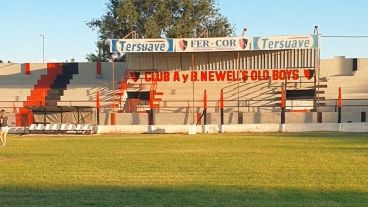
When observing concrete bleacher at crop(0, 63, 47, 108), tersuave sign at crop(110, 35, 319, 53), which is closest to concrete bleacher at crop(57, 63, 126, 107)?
concrete bleacher at crop(0, 63, 47, 108)

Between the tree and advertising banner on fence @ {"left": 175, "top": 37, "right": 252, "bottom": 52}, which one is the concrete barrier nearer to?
advertising banner on fence @ {"left": 175, "top": 37, "right": 252, "bottom": 52}

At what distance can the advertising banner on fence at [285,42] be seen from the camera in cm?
3934

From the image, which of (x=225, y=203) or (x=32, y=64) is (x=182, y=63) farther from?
(x=225, y=203)

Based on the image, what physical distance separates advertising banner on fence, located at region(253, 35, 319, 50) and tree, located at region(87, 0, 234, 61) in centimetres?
1934

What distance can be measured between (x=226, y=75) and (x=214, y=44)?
549 cm

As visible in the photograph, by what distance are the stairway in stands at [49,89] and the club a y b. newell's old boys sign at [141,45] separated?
6.64 metres

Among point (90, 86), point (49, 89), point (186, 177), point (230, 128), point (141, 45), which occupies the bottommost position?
point (230, 128)

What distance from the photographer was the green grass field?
10977 mm

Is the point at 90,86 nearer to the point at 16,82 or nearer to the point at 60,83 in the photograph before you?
the point at 60,83

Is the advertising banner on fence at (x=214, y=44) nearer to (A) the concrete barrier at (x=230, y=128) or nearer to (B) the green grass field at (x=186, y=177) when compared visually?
(A) the concrete barrier at (x=230, y=128)

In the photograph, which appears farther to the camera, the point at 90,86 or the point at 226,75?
the point at 90,86

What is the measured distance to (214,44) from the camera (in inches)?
1592

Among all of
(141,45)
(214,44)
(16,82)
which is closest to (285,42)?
(214,44)

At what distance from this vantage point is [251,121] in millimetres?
39188
